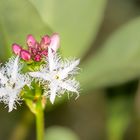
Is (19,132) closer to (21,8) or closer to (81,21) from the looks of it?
(81,21)

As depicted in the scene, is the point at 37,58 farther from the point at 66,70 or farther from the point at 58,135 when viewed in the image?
the point at 58,135

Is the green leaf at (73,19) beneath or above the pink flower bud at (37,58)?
above

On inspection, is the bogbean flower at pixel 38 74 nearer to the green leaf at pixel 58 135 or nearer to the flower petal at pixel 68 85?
the flower petal at pixel 68 85

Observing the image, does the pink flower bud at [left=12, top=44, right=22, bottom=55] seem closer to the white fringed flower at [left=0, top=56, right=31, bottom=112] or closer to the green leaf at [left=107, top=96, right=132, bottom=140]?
the white fringed flower at [left=0, top=56, right=31, bottom=112]

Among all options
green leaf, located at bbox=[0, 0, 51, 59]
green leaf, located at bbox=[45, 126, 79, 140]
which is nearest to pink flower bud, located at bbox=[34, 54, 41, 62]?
green leaf, located at bbox=[0, 0, 51, 59]

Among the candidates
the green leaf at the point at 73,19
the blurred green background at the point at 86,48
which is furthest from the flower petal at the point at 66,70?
the green leaf at the point at 73,19

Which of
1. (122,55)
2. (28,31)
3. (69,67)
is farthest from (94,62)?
(69,67)
